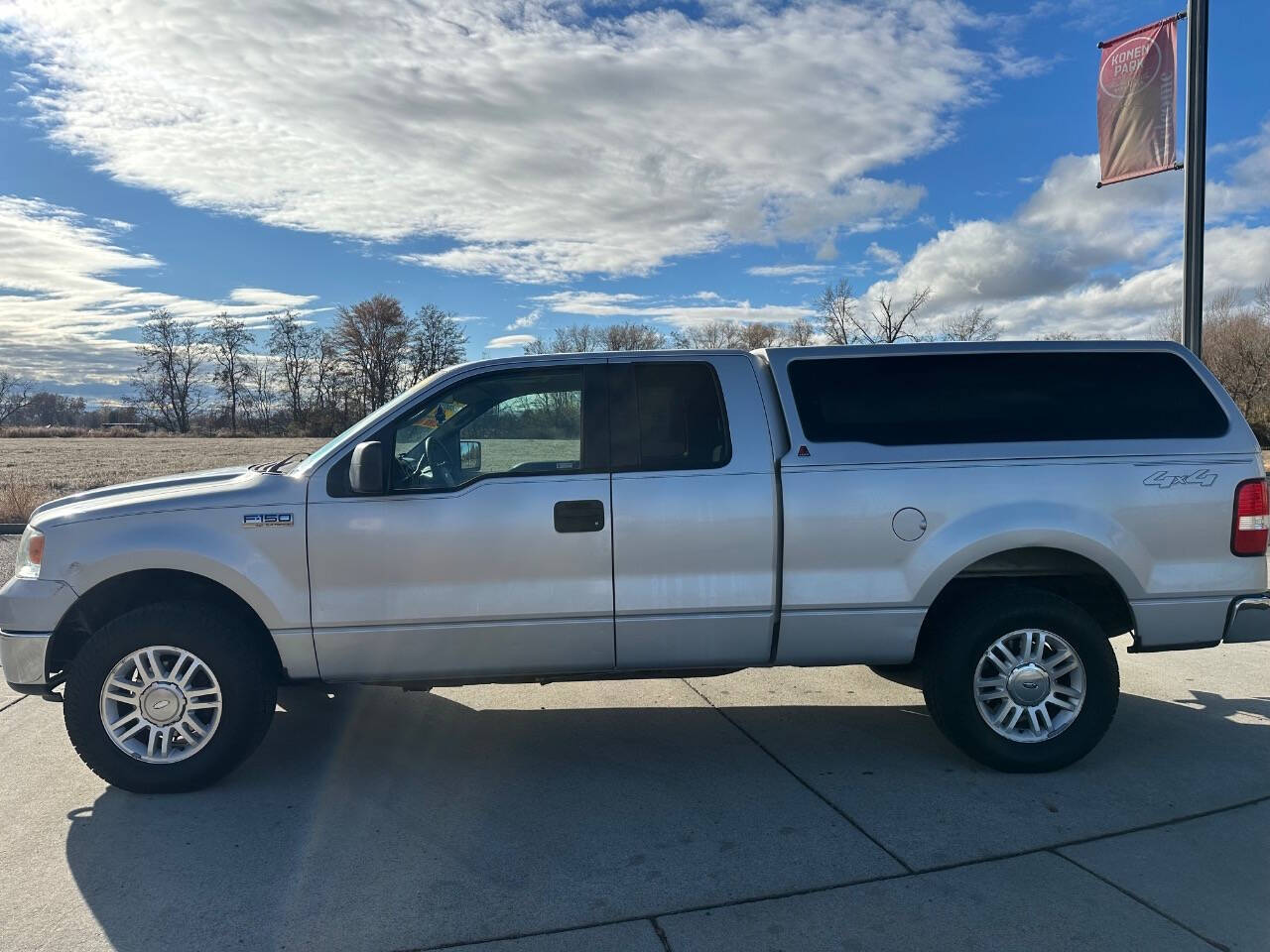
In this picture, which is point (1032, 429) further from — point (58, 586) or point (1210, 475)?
point (58, 586)

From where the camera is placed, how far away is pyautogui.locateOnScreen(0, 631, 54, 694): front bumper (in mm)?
4191

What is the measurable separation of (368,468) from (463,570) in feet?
2.03

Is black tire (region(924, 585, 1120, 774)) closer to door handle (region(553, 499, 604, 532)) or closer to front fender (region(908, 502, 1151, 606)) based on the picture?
front fender (region(908, 502, 1151, 606))

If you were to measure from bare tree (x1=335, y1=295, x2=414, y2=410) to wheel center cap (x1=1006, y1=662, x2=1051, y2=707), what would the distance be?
38.5m

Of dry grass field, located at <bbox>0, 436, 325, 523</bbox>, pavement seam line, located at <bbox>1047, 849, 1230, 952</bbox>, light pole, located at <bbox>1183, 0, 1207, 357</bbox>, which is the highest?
light pole, located at <bbox>1183, 0, 1207, 357</bbox>

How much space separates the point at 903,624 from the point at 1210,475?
1580 mm

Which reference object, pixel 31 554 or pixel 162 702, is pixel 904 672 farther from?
pixel 31 554

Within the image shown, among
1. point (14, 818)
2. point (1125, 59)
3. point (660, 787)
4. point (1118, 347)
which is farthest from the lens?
point (1125, 59)

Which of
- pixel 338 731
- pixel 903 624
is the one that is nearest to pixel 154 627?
pixel 338 731

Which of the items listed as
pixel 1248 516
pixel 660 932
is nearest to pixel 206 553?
pixel 660 932

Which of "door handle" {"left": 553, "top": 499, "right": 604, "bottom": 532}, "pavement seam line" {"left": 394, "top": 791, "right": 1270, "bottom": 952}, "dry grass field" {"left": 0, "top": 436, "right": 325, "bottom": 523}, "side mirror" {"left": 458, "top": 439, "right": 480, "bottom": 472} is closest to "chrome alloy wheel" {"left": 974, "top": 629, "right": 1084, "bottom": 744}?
"pavement seam line" {"left": 394, "top": 791, "right": 1270, "bottom": 952}

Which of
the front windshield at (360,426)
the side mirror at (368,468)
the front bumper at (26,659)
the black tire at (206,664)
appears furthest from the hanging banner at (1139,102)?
the front bumper at (26,659)

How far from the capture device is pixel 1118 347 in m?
4.61

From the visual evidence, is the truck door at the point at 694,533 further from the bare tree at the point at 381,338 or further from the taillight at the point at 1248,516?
the bare tree at the point at 381,338
